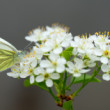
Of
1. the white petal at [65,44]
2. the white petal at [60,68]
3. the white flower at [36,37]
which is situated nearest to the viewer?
the white petal at [60,68]

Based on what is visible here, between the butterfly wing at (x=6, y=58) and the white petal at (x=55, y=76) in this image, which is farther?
the butterfly wing at (x=6, y=58)

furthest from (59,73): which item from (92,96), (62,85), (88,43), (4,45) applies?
(92,96)

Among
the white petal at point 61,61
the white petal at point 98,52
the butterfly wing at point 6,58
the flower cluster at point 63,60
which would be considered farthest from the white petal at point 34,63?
the butterfly wing at point 6,58

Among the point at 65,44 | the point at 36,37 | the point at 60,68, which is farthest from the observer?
the point at 36,37

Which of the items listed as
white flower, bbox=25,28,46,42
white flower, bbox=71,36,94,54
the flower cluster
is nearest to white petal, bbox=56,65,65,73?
the flower cluster

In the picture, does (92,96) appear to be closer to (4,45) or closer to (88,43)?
(4,45)

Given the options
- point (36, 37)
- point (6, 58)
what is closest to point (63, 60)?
point (36, 37)

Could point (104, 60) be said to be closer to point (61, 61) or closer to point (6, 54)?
point (61, 61)

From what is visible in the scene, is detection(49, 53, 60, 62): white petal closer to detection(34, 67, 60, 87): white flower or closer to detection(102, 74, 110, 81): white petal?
detection(34, 67, 60, 87): white flower

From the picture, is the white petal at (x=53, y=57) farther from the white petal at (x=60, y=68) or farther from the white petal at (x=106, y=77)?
the white petal at (x=106, y=77)
